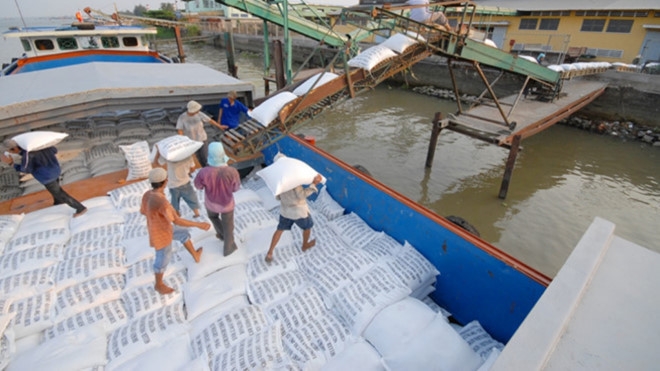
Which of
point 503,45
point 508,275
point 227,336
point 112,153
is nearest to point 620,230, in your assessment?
point 508,275

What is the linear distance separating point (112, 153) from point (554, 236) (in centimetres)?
934

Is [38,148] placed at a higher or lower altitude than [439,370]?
higher

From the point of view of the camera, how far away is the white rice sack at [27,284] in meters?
3.14

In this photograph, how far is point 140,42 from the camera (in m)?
12.5

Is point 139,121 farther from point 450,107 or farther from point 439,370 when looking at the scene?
point 450,107

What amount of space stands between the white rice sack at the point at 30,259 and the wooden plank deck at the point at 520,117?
8.19m

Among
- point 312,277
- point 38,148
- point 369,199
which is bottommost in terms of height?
point 312,277

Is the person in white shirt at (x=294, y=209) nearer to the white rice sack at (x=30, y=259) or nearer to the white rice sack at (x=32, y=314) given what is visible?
the white rice sack at (x=32, y=314)

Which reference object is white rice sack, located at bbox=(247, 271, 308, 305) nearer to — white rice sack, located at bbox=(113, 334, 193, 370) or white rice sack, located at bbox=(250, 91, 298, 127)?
white rice sack, located at bbox=(113, 334, 193, 370)

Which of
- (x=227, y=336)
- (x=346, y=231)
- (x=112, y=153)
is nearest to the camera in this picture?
(x=227, y=336)

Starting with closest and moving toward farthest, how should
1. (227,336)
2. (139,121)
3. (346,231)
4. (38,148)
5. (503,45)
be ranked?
(227,336) → (38,148) → (346,231) → (139,121) → (503,45)

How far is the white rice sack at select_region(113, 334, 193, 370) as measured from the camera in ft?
8.79

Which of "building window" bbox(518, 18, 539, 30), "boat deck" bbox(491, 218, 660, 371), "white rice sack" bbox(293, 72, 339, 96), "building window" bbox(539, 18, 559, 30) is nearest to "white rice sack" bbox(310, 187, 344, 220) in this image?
"white rice sack" bbox(293, 72, 339, 96)

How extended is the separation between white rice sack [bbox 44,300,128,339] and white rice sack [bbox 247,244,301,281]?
1322mm
